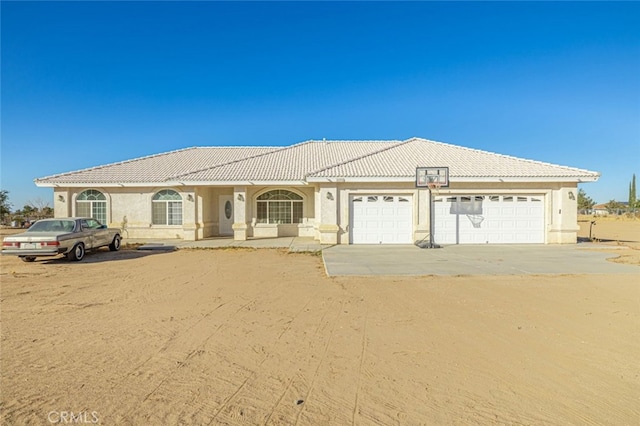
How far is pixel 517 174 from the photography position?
16281 mm

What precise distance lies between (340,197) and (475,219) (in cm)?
627

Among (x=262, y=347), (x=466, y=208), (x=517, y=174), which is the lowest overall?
(x=262, y=347)

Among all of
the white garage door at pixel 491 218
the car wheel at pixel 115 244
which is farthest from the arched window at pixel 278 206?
the white garage door at pixel 491 218

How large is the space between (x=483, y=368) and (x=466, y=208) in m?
13.5

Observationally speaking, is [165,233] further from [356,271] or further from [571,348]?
[571,348]

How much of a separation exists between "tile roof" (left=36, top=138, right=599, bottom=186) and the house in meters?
0.06

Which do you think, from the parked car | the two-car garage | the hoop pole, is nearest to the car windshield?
the parked car

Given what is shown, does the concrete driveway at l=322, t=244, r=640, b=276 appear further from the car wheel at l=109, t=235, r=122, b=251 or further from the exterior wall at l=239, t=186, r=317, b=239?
the car wheel at l=109, t=235, r=122, b=251

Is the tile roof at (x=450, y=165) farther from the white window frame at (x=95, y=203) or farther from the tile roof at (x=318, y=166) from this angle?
the white window frame at (x=95, y=203)

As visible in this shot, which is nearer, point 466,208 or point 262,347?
point 262,347

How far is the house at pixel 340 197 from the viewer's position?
16156 millimetres

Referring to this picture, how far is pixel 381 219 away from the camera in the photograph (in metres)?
16.4

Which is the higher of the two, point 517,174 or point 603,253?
point 517,174

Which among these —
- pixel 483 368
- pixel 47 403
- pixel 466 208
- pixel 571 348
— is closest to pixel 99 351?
pixel 47 403
